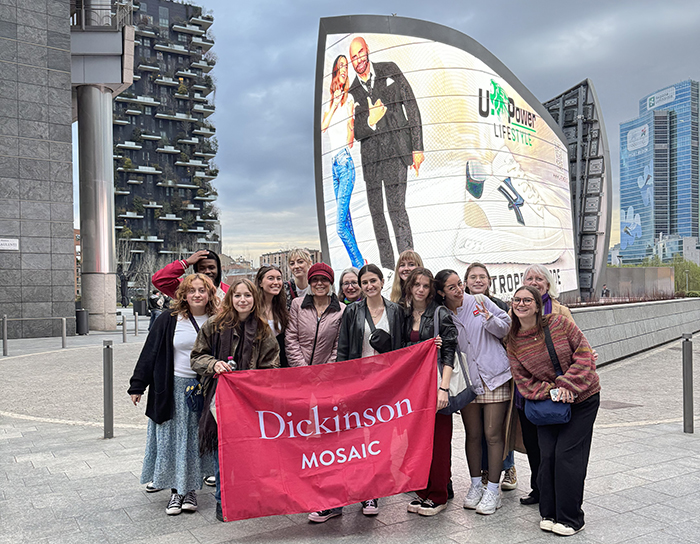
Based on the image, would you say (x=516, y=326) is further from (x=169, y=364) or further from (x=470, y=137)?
(x=470, y=137)

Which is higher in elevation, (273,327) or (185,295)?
(185,295)

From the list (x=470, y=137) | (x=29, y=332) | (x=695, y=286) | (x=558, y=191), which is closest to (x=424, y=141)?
(x=470, y=137)

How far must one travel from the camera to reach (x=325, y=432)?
4.46m

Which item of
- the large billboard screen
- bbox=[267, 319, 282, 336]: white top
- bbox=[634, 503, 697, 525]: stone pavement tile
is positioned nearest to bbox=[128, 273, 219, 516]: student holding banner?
bbox=[267, 319, 282, 336]: white top

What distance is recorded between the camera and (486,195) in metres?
32.0

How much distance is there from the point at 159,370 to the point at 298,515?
1636 mm

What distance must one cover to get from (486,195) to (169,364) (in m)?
29.0

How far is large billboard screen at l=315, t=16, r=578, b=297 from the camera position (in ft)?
104

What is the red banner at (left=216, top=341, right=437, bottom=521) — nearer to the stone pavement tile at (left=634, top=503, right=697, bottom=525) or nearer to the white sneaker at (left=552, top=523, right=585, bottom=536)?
the white sneaker at (left=552, top=523, right=585, bottom=536)

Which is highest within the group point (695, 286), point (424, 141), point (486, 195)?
point (424, 141)

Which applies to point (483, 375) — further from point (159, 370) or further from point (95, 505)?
point (95, 505)

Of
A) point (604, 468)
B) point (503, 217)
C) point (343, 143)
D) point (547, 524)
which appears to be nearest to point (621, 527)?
point (547, 524)

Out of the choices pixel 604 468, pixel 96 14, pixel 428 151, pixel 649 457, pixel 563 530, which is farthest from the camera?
pixel 428 151

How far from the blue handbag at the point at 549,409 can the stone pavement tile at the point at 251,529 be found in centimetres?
169
